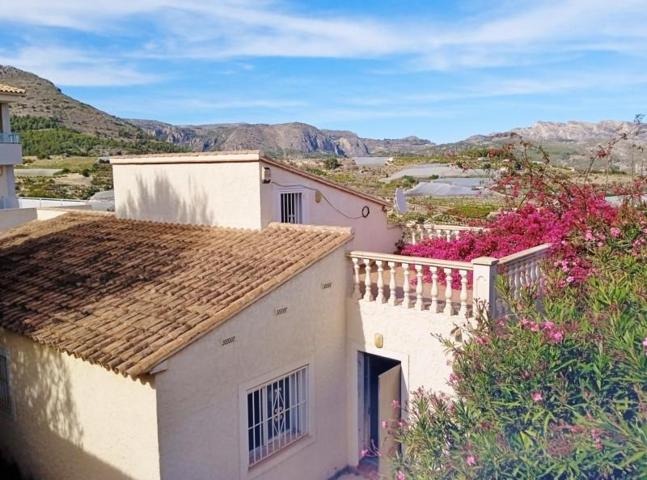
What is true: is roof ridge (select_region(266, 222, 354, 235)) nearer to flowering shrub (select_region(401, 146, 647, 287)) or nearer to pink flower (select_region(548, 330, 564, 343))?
flowering shrub (select_region(401, 146, 647, 287))

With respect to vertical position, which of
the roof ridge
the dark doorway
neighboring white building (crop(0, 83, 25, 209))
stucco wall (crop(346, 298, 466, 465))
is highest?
neighboring white building (crop(0, 83, 25, 209))

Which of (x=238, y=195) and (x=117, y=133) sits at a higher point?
(x=117, y=133)

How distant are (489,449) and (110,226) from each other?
14.1 meters

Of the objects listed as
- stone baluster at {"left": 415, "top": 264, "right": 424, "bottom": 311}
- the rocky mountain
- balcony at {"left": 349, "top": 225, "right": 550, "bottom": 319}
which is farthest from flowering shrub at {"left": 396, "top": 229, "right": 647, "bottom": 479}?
the rocky mountain

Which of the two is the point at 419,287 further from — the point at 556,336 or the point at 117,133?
the point at 117,133

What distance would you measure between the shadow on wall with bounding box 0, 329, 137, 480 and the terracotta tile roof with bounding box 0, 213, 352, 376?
2.41ft

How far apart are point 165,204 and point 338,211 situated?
5016 mm

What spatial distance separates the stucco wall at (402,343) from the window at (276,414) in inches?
53.1

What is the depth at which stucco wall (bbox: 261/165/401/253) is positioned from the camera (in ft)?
45.3

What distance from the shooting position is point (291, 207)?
14.6 m

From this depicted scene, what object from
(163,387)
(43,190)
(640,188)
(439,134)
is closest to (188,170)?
(163,387)

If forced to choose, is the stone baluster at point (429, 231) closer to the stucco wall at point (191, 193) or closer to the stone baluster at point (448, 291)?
the stucco wall at point (191, 193)

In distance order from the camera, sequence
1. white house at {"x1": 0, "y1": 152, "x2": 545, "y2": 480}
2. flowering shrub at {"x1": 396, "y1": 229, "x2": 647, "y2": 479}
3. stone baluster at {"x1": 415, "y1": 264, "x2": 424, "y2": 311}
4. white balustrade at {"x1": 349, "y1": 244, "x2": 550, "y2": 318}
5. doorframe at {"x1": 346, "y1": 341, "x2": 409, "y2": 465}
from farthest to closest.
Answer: doorframe at {"x1": 346, "y1": 341, "x2": 409, "y2": 465} < stone baluster at {"x1": 415, "y1": 264, "x2": 424, "y2": 311} < white balustrade at {"x1": 349, "y1": 244, "x2": 550, "y2": 318} < white house at {"x1": 0, "y1": 152, "x2": 545, "y2": 480} < flowering shrub at {"x1": 396, "y1": 229, "x2": 647, "y2": 479}

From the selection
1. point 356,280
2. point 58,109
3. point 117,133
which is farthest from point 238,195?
point 58,109
